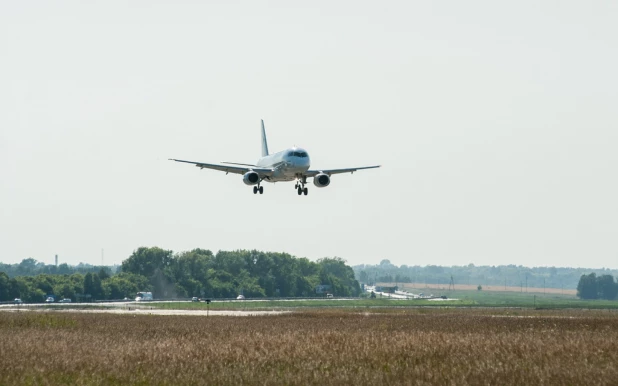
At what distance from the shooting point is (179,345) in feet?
162

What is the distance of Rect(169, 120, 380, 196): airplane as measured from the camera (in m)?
76.8

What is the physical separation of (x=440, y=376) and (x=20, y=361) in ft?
55.9

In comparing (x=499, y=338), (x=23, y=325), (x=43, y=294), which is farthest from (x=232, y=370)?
(x=43, y=294)

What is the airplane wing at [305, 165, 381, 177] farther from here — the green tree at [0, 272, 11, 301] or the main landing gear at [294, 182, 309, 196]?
the green tree at [0, 272, 11, 301]

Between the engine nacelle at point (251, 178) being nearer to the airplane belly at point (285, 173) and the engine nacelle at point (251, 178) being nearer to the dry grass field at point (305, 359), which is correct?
the airplane belly at point (285, 173)

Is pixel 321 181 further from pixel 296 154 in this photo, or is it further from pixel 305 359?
pixel 305 359

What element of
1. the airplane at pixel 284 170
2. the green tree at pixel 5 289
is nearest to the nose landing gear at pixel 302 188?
the airplane at pixel 284 170

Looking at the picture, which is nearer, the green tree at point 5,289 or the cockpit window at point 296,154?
the cockpit window at point 296,154

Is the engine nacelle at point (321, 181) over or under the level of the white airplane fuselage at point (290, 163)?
under

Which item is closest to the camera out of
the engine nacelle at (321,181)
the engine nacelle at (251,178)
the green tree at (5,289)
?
the engine nacelle at (321,181)

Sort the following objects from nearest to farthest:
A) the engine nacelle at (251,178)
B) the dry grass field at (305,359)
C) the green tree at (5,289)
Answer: the dry grass field at (305,359), the engine nacelle at (251,178), the green tree at (5,289)

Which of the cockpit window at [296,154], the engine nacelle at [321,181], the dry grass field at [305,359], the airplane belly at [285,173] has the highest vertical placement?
the cockpit window at [296,154]

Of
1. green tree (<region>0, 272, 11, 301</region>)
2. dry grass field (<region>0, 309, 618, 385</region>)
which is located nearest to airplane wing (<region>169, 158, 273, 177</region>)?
dry grass field (<region>0, 309, 618, 385</region>)

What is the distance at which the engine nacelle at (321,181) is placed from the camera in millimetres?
78625
